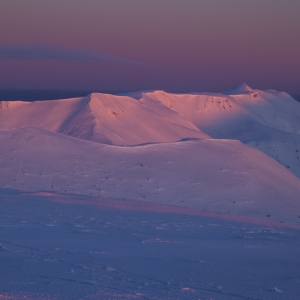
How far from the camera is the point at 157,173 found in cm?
1402

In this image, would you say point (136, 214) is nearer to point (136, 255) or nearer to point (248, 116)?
point (136, 255)

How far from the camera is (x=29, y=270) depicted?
4.85 m

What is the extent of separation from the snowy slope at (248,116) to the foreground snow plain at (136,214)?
184 inches

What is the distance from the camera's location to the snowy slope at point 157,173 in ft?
41.2

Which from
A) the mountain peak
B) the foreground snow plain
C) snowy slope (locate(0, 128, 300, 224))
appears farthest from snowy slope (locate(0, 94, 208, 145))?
the mountain peak

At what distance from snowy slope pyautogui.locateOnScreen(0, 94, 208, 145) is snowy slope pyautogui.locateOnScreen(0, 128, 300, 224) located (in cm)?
942

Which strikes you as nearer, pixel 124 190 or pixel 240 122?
pixel 124 190

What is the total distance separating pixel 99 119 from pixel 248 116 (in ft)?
61.9

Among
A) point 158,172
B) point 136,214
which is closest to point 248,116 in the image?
point 158,172

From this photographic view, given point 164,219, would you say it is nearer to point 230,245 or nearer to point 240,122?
point 230,245

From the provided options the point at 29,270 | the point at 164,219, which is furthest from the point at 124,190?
the point at 29,270

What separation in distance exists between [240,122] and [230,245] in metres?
37.4

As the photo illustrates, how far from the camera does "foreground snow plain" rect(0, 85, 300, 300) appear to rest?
4684mm

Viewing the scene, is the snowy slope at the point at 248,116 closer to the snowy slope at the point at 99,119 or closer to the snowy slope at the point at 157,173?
the snowy slope at the point at 99,119
